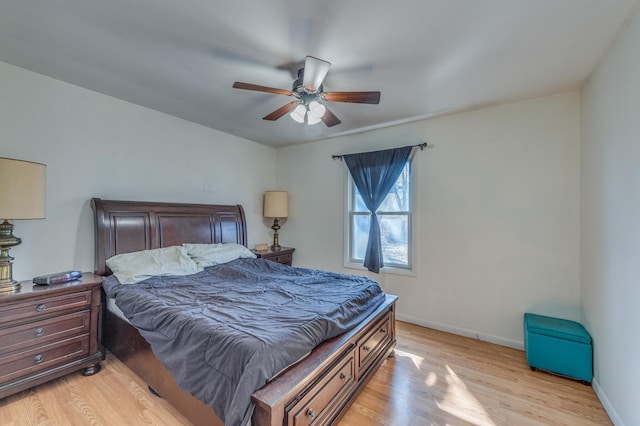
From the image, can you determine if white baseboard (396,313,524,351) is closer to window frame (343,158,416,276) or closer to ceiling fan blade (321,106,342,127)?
window frame (343,158,416,276)

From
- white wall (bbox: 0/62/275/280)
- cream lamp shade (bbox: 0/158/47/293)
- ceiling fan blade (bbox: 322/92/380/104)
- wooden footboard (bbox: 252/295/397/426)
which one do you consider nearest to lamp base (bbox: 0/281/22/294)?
cream lamp shade (bbox: 0/158/47/293)

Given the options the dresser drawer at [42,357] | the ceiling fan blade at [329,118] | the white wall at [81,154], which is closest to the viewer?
the dresser drawer at [42,357]

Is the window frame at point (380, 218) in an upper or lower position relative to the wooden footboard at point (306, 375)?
upper

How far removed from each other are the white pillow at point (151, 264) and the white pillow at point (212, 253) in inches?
3.4

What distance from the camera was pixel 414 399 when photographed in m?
2.00

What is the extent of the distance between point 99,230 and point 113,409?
154cm

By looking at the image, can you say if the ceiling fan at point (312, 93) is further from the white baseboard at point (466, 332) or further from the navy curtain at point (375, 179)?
the white baseboard at point (466, 332)

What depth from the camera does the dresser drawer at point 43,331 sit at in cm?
189

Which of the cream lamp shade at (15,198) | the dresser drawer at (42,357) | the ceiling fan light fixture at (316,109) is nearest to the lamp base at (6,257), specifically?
the cream lamp shade at (15,198)

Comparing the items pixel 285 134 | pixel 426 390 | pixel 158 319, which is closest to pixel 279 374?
pixel 158 319

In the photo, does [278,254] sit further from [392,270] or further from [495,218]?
[495,218]

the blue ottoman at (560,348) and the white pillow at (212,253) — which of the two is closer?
the blue ottoman at (560,348)

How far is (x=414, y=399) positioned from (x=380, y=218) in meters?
2.15

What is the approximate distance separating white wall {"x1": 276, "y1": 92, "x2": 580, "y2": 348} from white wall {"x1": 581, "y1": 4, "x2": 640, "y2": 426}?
20cm
